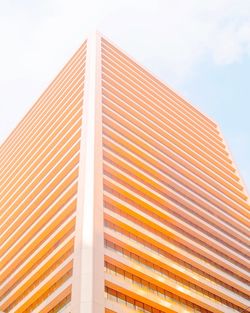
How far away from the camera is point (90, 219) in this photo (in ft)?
132

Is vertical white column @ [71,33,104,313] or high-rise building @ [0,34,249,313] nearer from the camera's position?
vertical white column @ [71,33,104,313]

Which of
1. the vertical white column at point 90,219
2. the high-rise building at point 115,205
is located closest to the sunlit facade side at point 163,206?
the high-rise building at point 115,205

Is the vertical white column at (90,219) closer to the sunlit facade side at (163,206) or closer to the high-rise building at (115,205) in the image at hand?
the high-rise building at (115,205)

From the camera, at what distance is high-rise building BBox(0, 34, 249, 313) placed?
40562mm

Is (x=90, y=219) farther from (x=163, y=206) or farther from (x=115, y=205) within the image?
(x=163, y=206)

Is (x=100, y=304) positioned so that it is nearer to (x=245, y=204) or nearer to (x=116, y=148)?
(x=116, y=148)

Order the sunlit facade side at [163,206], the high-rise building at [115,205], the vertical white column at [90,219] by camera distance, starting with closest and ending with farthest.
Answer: the vertical white column at [90,219] → the high-rise building at [115,205] → the sunlit facade side at [163,206]

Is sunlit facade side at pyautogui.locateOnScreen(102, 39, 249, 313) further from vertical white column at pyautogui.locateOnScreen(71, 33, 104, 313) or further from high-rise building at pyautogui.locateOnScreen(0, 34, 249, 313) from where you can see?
vertical white column at pyautogui.locateOnScreen(71, 33, 104, 313)

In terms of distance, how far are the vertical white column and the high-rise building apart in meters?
0.11

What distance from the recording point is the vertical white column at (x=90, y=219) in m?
34.0

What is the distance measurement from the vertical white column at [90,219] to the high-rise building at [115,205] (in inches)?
4.3

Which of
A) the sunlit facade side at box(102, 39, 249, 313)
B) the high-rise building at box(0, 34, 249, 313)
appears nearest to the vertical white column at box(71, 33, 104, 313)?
the high-rise building at box(0, 34, 249, 313)

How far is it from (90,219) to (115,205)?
19.4ft

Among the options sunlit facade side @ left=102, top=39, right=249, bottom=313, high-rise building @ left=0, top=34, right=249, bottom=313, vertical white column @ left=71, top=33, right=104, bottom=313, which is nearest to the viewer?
vertical white column @ left=71, top=33, right=104, bottom=313
